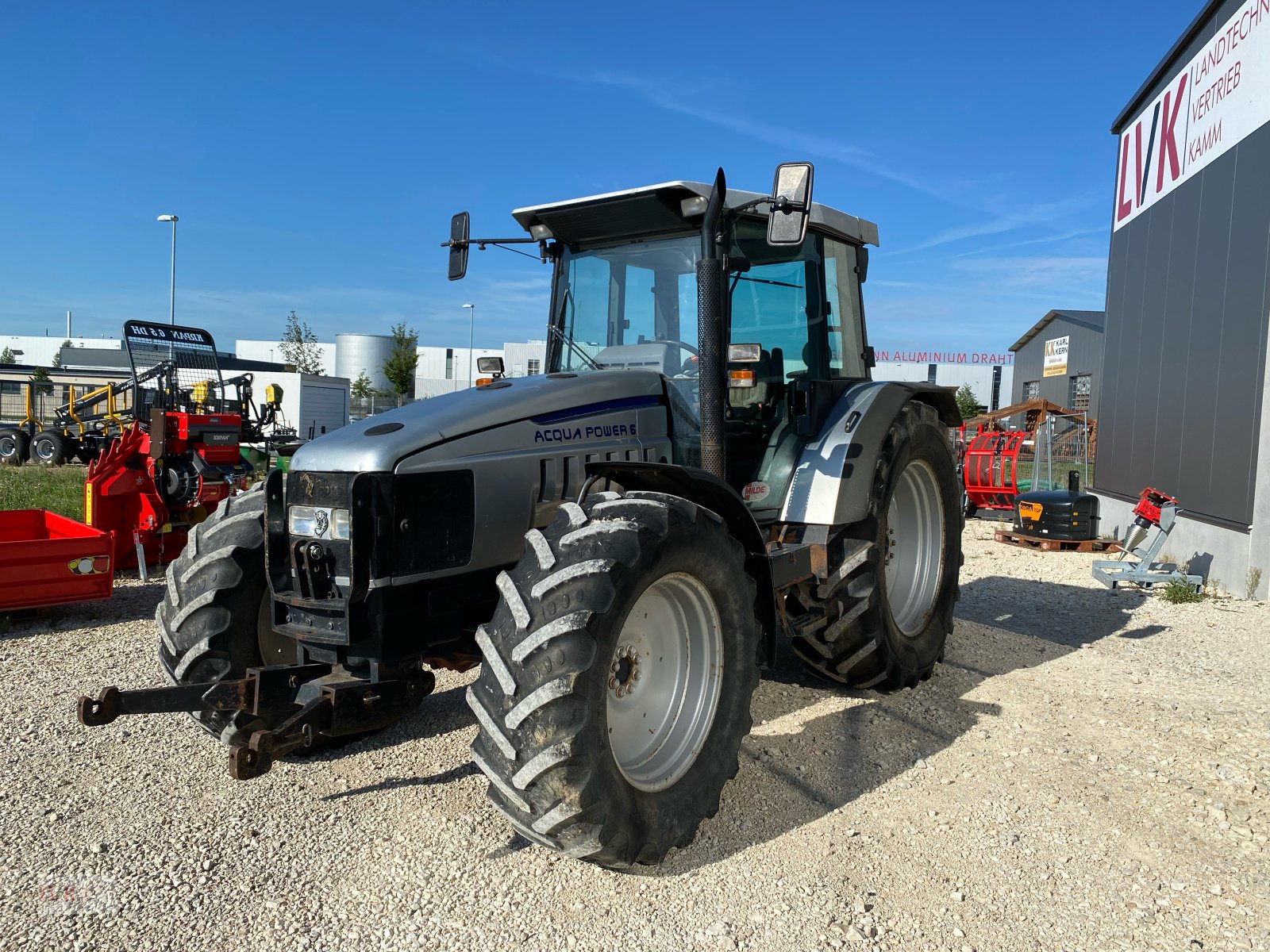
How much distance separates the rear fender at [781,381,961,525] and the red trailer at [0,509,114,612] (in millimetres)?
4787

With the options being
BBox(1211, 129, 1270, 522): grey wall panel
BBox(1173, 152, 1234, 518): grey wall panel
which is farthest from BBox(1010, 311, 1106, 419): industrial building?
BBox(1211, 129, 1270, 522): grey wall panel

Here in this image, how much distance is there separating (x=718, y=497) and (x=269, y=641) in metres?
1.86

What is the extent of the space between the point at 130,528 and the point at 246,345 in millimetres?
74258

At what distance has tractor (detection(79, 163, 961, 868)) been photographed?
115 inches

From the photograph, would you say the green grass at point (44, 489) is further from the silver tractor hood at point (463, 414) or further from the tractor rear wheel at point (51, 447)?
the silver tractor hood at point (463, 414)

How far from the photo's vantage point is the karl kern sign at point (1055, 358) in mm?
36562

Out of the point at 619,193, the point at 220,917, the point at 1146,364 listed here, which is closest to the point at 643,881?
the point at 220,917

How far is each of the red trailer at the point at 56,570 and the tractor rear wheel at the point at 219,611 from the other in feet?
10.3

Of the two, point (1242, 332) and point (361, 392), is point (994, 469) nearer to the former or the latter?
point (1242, 332)

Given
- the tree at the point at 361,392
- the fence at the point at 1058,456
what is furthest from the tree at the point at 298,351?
the fence at the point at 1058,456

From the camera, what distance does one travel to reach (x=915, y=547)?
5.67m

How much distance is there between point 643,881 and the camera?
3.12 m

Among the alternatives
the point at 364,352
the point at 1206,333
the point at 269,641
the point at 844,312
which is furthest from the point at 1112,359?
the point at 364,352

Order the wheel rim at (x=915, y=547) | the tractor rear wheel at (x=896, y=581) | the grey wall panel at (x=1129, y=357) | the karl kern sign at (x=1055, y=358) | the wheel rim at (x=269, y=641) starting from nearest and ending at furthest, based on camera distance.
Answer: the wheel rim at (x=269, y=641) → the tractor rear wheel at (x=896, y=581) → the wheel rim at (x=915, y=547) → the grey wall panel at (x=1129, y=357) → the karl kern sign at (x=1055, y=358)
